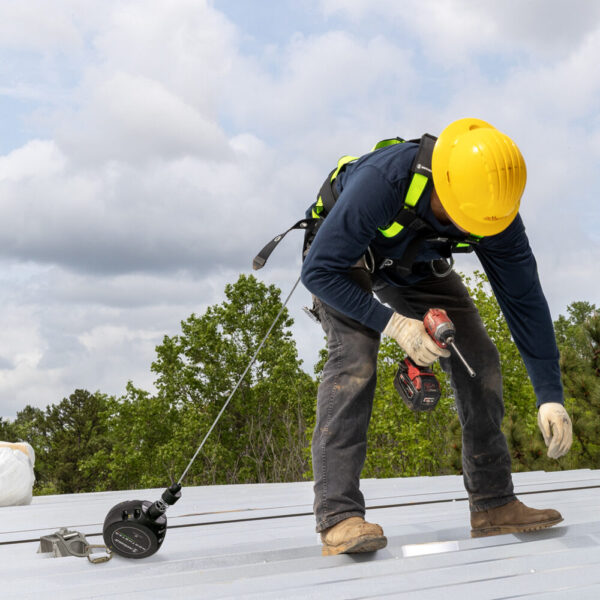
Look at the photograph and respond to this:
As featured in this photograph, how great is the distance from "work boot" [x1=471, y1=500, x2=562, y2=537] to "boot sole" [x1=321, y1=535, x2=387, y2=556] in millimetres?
571

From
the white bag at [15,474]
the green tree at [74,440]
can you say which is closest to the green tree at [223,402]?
the green tree at [74,440]

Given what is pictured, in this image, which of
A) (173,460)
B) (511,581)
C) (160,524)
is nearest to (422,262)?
(511,581)

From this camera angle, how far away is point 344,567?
1897 mm

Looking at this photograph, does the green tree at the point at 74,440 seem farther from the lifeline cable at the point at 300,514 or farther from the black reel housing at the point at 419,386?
the black reel housing at the point at 419,386

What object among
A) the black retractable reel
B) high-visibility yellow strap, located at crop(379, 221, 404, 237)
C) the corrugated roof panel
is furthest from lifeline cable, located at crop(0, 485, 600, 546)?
high-visibility yellow strap, located at crop(379, 221, 404, 237)

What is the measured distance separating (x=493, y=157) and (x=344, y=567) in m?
1.25

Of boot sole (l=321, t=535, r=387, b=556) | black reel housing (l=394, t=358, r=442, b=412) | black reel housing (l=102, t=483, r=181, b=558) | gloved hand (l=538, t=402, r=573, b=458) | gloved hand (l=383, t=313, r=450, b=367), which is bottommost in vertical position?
boot sole (l=321, t=535, r=387, b=556)

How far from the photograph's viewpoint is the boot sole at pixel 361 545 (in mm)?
1941

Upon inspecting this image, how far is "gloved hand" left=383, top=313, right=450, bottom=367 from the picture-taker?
2.02m

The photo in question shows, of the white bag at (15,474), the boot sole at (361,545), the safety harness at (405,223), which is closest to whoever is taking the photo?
the boot sole at (361,545)

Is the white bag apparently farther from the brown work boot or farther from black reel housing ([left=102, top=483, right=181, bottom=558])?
the brown work boot

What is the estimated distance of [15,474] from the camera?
13.1 ft

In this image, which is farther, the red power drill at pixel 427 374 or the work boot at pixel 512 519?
the work boot at pixel 512 519

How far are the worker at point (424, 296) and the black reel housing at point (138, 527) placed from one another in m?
0.52
